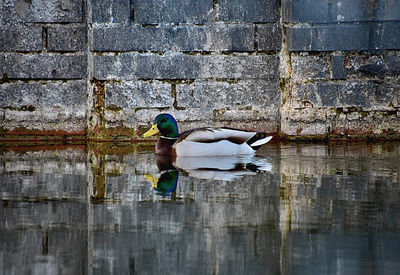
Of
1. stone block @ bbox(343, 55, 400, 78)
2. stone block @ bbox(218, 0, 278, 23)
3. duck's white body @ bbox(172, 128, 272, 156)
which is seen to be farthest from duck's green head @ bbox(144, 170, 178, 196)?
stone block @ bbox(343, 55, 400, 78)

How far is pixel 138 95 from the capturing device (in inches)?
296

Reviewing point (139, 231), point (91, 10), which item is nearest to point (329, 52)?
point (91, 10)

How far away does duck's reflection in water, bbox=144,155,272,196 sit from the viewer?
5070mm

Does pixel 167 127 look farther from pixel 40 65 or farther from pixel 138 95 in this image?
pixel 40 65

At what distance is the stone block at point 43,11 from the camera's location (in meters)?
7.50

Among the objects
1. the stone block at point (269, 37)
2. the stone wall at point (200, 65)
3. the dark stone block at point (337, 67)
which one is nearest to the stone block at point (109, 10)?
the stone wall at point (200, 65)

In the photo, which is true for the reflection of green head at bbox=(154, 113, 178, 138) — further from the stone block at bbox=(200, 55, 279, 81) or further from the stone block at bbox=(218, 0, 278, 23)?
the stone block at bbox=(218, 0, 278, 23)

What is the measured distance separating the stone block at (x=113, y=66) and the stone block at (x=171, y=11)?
390 millimetres

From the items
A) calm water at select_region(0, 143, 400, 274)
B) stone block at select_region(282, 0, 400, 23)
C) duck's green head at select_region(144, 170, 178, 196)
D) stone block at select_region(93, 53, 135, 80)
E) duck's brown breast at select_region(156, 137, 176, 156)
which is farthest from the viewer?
stone block at select_region(93, 53, 135, 80)

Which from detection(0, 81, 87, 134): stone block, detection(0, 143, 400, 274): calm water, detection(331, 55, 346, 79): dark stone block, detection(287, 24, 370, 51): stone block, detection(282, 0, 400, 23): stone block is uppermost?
detection(282, 0, 400, 23): stone block

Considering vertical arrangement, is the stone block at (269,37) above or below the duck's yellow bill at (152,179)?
above

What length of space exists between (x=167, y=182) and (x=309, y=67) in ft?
9.60

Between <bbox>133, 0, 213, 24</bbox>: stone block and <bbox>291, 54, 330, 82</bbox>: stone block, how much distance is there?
38.8 inches

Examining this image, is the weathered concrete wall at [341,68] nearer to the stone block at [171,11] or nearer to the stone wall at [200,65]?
the stone wall at [200,65]
